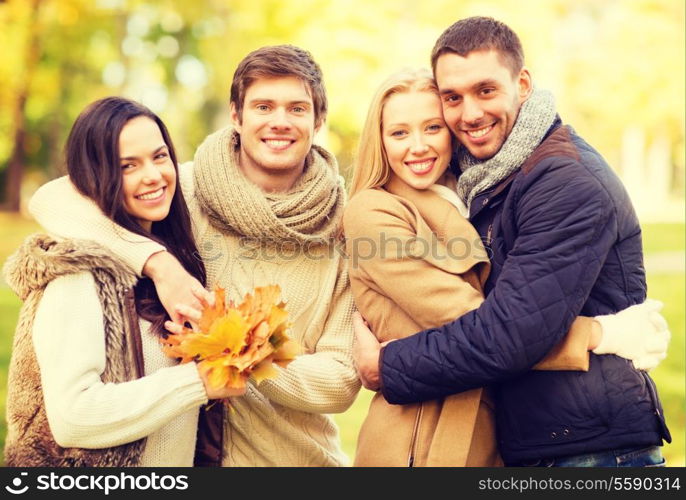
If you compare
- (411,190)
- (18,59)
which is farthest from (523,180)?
(18,59)

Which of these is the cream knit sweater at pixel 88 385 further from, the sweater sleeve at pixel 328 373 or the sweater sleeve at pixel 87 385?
the sweater sleeve at pixel 328 373

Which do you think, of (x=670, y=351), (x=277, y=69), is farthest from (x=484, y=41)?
(x=670, y=351)

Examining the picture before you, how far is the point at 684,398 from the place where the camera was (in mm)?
7883

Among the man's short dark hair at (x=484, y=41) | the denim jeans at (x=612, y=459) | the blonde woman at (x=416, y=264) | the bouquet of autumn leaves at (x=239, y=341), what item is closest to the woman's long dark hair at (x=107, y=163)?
the bouquet of autumn leaves at (x=239, y=341)

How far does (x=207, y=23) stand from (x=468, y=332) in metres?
14.8

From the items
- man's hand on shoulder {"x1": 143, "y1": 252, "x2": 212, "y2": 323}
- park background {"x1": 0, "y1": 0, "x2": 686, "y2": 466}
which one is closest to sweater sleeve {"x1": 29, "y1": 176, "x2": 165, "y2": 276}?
man's hand on shoulder {"x1": 143, "y1": 252, "x2": 212, "y2": 323}

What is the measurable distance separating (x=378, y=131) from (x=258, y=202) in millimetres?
584

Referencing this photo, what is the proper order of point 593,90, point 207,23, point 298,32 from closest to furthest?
1. point 298,32
2. point 207,23
3. point 593,90

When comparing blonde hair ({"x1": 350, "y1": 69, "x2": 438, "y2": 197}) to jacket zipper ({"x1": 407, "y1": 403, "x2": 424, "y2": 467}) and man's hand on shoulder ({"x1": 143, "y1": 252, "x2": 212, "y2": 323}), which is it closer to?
man's hand on shoulder ({"x1": 143, "y1": 252, "x2": 212, "y2": 323})

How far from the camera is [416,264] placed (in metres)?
3.10

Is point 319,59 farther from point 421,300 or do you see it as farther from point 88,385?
point 88,385

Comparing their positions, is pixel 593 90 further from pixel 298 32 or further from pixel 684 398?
pixel 684 398
